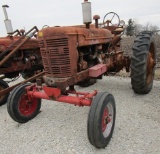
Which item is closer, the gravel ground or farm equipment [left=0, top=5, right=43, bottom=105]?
the gravel ground

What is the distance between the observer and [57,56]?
2928mm

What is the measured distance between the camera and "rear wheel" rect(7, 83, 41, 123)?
3.35 metres

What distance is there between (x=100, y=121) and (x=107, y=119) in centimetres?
29

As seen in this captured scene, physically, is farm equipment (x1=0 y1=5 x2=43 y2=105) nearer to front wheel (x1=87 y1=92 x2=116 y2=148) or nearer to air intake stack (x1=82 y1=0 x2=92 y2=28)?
air intake stack (x1=82 y1=0 x2=92 y2=28)

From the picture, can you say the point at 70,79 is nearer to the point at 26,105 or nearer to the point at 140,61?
the point at 26,105

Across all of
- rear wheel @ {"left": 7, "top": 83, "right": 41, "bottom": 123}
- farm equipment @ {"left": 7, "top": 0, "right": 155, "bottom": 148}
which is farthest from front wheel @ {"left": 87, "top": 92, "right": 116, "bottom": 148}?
rear wheel @ {"left": 7, "top": 83, "right": 41, "bottom": 123}

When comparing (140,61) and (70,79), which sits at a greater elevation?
(70,79)

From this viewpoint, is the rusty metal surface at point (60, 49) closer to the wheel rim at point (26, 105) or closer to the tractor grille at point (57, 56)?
the tractor grille at point (57, 56)

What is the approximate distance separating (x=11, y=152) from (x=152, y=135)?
200 cm

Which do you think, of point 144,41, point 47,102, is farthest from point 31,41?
point 144,41

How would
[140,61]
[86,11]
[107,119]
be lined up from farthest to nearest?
[140,61]
[86,11]
[107,119]

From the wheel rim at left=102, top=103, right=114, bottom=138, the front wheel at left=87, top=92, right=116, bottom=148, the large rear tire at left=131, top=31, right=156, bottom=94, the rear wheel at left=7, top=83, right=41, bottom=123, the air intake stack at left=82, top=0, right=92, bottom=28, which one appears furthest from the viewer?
the large rear tire at left=131, top=31, right=156, bottom=94

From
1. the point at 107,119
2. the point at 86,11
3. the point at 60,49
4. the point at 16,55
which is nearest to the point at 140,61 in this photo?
the point at 86,11

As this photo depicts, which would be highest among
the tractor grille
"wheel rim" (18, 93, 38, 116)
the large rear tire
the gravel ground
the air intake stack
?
the air intake stack
